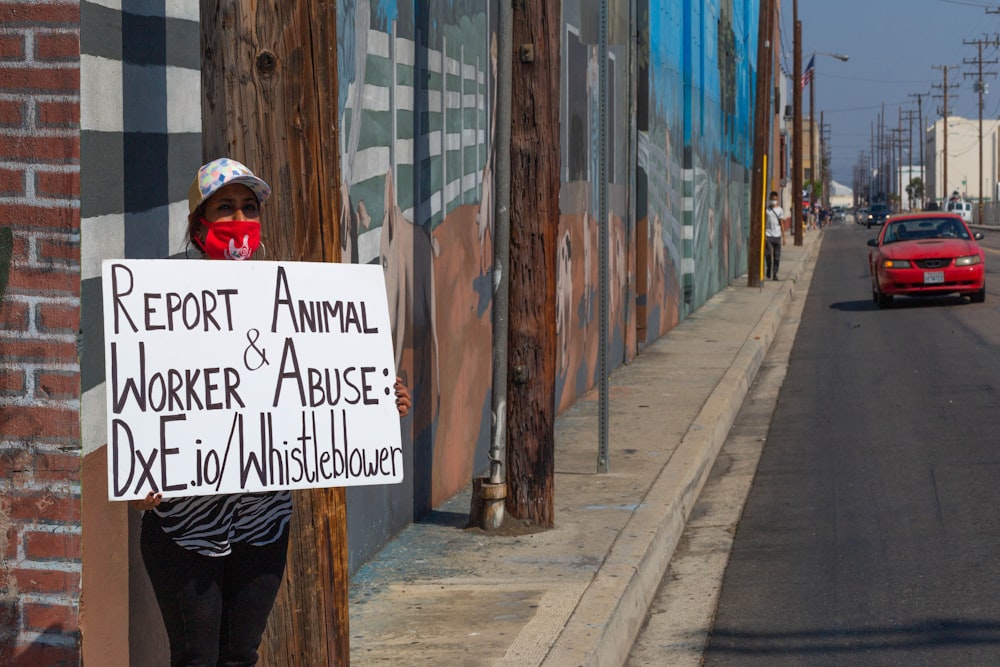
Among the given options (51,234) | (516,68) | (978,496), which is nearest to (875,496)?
(978,496)

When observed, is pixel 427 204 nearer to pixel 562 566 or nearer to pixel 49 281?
pixel 562 566

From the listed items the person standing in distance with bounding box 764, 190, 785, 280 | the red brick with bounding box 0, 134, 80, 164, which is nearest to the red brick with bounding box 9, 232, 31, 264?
the red brick with bounding box 0, 134, 80, 164

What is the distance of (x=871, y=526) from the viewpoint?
25.0 ft

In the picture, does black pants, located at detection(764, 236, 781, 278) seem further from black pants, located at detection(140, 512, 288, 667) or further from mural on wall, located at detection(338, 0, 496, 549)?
black pants, located at detection(140, 512, 288, 667)

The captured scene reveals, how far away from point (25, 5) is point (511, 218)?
11.5ft

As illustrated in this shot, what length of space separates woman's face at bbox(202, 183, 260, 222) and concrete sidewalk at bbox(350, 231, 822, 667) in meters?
2.04

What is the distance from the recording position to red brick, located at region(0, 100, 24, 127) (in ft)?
12.9

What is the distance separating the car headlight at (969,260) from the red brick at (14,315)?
66.7 ft

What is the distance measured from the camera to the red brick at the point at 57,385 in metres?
3.92

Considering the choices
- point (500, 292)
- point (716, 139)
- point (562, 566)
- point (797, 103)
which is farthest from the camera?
point (797, 103)

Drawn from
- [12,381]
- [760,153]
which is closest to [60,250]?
[12,381]

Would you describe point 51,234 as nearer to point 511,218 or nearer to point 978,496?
point 511,218

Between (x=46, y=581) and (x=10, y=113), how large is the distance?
1361mm

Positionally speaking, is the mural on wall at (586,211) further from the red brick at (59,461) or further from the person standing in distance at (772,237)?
the person standing in distance at (772,237)
